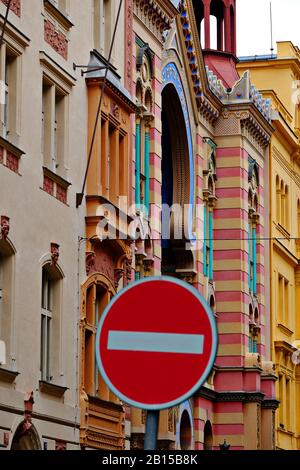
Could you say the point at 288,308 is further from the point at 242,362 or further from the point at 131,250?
the point at 131,250

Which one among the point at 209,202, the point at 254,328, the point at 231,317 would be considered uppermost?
the point at 209,202

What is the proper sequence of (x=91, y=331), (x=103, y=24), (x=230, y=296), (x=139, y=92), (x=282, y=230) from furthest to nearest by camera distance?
(x=282, y=230) → (x=230, y=296) → (x=139, y=92) → (x=103, y=24) → (x=91, y=331)

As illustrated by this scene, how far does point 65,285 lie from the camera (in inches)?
932

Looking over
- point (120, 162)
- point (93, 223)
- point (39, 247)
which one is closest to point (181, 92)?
point (120, 162)

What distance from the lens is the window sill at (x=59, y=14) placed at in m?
23.1

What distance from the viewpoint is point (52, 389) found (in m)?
22.6

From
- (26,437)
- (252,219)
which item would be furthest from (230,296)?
(26,437)

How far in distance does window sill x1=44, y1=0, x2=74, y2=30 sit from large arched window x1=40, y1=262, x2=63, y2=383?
4404 mm

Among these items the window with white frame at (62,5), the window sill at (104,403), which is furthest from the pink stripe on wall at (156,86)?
the window sill at (104,403)

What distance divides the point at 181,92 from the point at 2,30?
53.6 ft

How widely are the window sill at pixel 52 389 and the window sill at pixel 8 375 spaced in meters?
1.33

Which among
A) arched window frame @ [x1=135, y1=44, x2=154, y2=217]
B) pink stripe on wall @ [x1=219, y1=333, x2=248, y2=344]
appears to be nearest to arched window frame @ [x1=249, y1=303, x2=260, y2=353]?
pink stripe on wall @ [x1=219, y1=333, x2=248, y2=344]

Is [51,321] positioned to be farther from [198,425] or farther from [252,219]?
[252,219]

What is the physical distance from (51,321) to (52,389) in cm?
131
